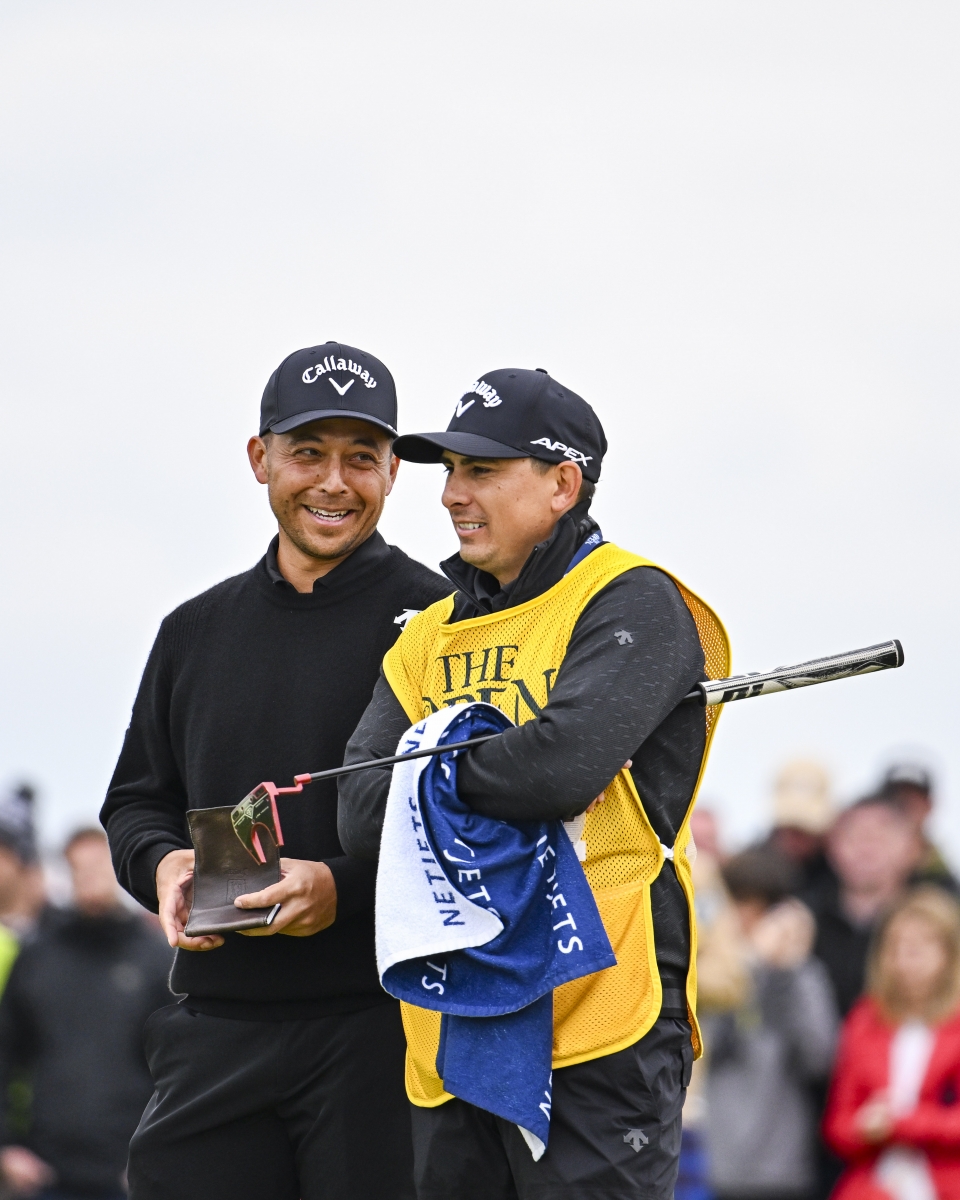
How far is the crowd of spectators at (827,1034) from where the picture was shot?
642 centimetres

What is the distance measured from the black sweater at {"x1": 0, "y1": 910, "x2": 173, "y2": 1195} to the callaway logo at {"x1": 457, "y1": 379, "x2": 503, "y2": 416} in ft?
13.2

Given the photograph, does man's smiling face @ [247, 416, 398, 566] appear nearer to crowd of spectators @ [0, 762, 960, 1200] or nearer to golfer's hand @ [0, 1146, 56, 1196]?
crowd of spectators @ [0, 762, 960, 1200]

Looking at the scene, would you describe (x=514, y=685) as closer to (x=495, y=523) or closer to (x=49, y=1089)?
(x=495, y=523)

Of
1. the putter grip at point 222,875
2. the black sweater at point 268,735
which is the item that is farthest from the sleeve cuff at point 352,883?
the putter grip at point 222,875

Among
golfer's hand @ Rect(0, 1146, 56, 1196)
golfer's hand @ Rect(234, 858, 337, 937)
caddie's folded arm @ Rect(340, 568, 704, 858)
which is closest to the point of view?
caddie's folded arm @ Rect(340, 568, 704, 858)

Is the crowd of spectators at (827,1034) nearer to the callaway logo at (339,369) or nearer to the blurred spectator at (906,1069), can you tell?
the blurred spectator at (906,1069)

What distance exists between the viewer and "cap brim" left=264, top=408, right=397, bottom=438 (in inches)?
164

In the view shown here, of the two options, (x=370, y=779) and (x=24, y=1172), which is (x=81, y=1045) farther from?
(x=370, y=779)

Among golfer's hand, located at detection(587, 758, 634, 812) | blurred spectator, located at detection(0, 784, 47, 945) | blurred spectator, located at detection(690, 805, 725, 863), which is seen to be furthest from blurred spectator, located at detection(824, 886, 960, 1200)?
blurred spectator, located at detection(0, 784, 47, 945)

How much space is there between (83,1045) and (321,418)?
385 centimetres

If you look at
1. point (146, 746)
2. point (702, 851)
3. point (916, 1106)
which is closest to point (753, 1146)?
point (916, 1106)

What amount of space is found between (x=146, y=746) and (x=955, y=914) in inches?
135

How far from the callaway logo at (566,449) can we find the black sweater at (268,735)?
1.98 ft

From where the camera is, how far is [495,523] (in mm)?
3832
